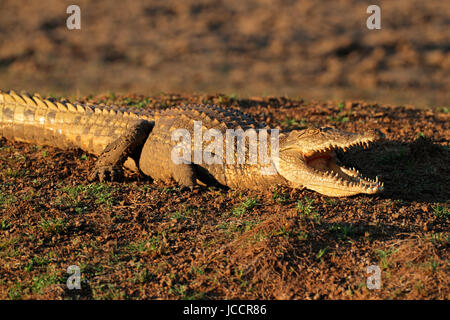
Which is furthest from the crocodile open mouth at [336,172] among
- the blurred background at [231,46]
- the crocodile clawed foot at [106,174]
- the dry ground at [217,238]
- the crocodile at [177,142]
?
the blurred background at [231,46]

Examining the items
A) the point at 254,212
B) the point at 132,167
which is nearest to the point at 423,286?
the point at 254,212

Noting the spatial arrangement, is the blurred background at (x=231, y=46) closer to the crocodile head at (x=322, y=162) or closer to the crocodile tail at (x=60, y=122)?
the crocodile tail at (x=60, y=122)

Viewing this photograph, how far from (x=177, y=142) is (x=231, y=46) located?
636 inches

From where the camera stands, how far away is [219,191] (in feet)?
19.6

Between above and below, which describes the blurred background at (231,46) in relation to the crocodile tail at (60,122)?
above

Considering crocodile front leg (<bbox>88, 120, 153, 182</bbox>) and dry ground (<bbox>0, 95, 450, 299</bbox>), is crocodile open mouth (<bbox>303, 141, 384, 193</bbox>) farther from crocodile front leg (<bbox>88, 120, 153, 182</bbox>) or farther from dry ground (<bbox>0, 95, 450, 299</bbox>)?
crocodile front leg (<bbox>88, 120, 153, 182</bbox>)

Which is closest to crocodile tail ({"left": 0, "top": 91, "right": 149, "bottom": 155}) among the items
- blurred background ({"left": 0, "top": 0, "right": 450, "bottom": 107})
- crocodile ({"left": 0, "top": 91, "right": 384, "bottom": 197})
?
crocodile ({"left": 0, "top": 91, "right": 384, "bottom": 197})

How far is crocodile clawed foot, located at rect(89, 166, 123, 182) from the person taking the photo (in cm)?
638

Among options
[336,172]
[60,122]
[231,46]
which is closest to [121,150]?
[60,122]

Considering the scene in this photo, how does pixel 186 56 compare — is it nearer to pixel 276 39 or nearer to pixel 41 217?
pixel 276 39

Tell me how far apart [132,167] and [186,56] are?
14.9 metres

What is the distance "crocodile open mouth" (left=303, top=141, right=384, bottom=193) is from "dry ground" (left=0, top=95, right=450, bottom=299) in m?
0.20

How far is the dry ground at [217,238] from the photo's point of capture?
13.5ft

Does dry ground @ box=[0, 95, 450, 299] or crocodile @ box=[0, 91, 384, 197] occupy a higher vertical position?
crocodile @ box=[0, 91, 384, 197]
